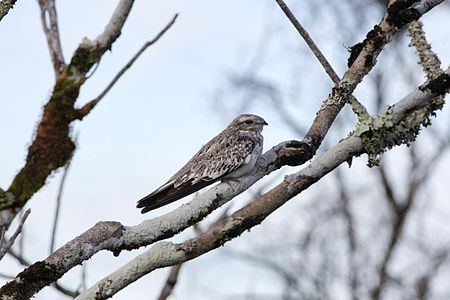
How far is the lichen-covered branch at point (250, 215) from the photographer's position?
169 inches

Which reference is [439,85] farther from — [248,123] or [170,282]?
[170,282]

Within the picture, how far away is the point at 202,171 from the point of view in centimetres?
638

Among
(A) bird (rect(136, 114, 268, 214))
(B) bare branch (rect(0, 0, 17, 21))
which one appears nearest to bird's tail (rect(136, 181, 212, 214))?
(A) bird (rect(136, 114, 268, 214))

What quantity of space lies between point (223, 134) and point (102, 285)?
3.10 m

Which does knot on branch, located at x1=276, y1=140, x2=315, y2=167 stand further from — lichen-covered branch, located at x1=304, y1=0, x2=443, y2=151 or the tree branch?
lichen-covered branch, located at x1=304, y1=0, x2=443, y2=151

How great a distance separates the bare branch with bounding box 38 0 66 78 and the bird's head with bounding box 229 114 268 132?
7.62ft

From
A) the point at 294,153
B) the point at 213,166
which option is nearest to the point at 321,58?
the point at 294,153

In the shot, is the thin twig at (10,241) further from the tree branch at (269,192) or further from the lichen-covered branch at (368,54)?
the lichen-covered branch at (368,54)

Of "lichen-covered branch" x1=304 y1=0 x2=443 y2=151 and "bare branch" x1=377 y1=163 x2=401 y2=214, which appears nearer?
"lichen-covered branch" x1=304 y1=0 x2=443 y2=151

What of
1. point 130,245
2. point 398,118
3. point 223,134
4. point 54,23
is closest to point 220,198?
point 130,245

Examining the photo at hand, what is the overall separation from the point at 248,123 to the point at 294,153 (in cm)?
285

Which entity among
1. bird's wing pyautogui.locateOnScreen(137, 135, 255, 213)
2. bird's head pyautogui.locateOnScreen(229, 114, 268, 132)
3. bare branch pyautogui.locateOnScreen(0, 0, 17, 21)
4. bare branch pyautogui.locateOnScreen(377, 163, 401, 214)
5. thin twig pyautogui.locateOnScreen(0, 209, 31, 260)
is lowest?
thin twig pyautogui.locateOnScreen(0, 209, 31, 260)

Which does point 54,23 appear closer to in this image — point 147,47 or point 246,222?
point 147,47

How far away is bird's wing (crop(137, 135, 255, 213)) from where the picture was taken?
19.5 ft
